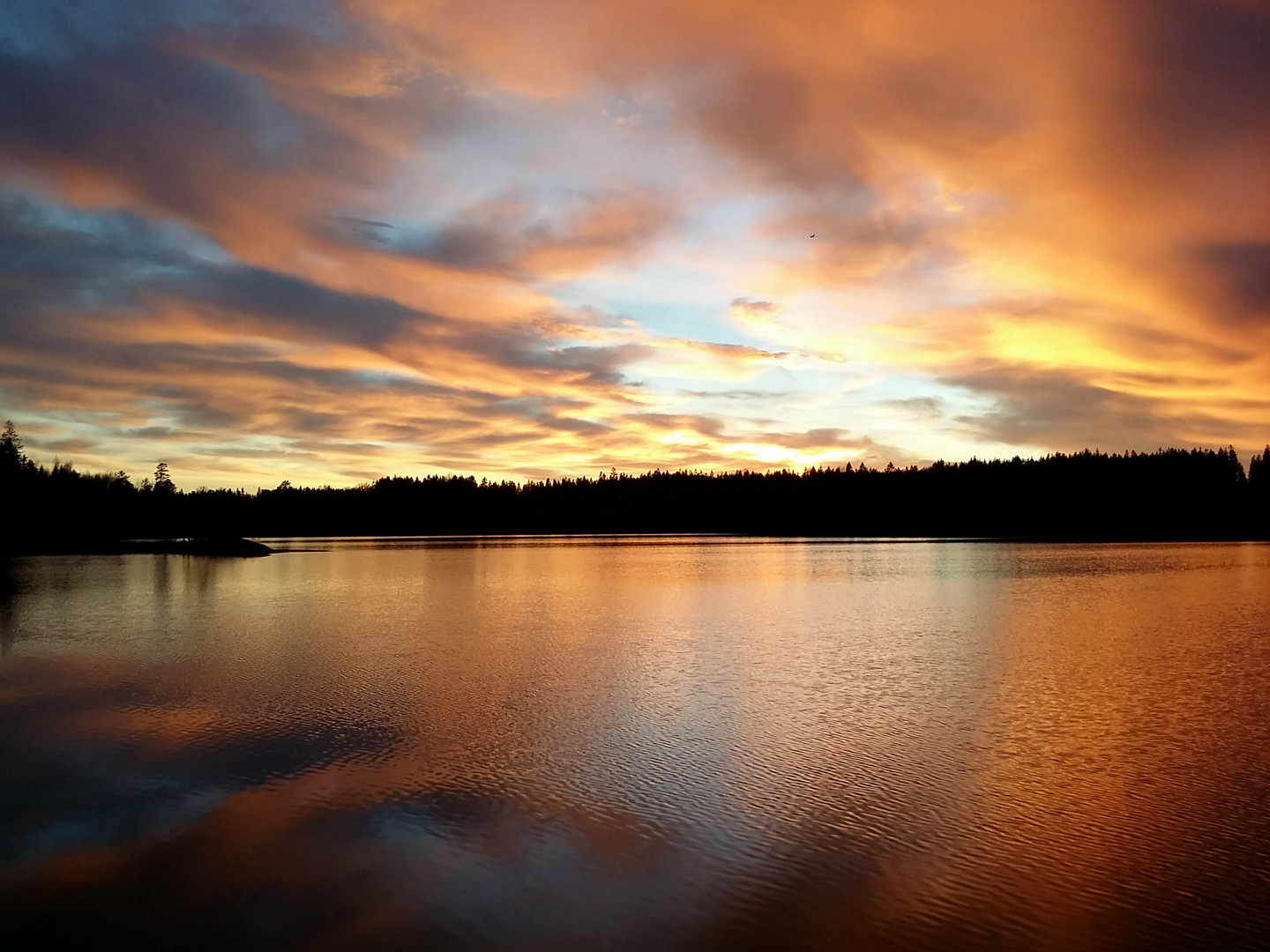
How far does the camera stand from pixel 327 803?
9.84 metres

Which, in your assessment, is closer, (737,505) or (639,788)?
(639,788)

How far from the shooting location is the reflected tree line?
114m

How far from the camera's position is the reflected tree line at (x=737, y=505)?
114 m

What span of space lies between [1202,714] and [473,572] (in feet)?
133

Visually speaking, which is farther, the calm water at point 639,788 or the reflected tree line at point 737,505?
the reflected tree line at point 737,505

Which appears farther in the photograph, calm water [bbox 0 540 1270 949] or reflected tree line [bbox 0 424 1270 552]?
reflected tree line [bbox 0 424 1270 552]

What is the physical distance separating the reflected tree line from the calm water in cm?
7680

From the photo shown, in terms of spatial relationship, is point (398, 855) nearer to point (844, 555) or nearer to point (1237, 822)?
point (1237, 822)

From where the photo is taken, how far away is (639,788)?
10328 mm

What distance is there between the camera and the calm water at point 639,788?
274 inches

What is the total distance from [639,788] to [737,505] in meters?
170

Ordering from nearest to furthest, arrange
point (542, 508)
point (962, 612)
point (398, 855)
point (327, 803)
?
point (398, 855) < point (327, 803) < point (962, 612) < point (542, 508)

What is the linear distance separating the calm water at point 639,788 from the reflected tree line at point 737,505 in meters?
76.8

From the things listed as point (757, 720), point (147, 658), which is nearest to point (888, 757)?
point (757, 720)
